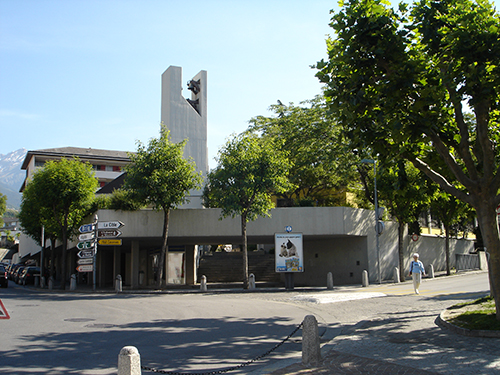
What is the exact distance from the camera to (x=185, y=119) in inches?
1506

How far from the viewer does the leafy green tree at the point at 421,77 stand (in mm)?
9750

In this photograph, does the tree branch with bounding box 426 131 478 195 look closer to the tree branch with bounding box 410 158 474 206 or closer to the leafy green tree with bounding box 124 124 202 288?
the tree branch with bounding box 410 158 474 206

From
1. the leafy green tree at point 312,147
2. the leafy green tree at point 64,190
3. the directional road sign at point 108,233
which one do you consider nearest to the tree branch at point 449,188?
the leafy green tree at point 312,147

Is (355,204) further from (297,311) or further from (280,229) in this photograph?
(297,311)

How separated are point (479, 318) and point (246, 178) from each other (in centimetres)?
1697

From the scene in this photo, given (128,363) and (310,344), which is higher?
(128,363)

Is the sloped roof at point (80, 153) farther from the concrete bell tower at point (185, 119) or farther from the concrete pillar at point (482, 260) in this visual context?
the concrete pillar at point (482, 260)

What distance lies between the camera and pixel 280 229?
30.3 metres

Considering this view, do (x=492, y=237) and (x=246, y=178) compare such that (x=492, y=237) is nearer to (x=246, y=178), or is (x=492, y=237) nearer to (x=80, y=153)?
(x=246, y=178)

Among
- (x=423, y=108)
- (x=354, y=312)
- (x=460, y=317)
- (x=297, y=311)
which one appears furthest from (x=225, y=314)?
(x=423, y=108)

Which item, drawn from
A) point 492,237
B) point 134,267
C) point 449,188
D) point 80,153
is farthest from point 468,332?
point 80,153

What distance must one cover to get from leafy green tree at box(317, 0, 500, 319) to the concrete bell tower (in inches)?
1079

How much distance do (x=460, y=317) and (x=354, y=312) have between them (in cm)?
440

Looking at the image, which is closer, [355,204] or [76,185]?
[76,185]
